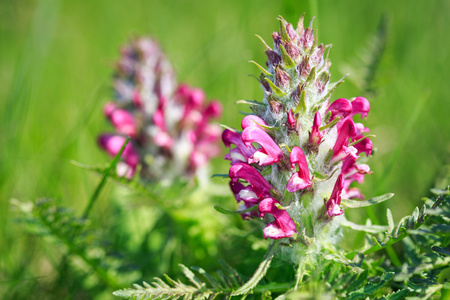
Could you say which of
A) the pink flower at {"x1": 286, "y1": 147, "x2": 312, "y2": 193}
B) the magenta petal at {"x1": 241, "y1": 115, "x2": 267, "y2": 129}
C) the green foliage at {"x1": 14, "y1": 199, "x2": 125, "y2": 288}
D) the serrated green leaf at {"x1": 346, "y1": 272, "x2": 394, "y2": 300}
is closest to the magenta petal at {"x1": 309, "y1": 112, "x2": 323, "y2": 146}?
the pink flower at {"x1": 286, "y1": 147, "x2": 312, "y2": 193}

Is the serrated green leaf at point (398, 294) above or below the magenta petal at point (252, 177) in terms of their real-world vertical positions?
below

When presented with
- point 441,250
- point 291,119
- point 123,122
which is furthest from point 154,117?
point 441,250

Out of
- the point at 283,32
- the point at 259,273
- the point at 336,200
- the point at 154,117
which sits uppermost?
the point at 283,32

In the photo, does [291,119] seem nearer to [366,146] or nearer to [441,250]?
[366,146]

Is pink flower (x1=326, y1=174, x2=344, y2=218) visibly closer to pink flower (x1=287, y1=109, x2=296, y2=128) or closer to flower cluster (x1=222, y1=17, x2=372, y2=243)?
flower cluster (x1=222, y1=17, x2=372, y2=243)

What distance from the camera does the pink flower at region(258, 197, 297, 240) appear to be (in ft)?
5.69

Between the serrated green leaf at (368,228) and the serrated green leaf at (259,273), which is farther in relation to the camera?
the serrated green leaf at (368,228)

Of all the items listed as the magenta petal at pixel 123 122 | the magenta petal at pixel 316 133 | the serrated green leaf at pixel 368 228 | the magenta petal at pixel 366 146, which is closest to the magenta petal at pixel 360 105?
the magenta petal at pixel 366 146

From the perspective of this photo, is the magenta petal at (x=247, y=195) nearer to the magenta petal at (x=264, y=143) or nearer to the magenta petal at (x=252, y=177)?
the magenta petal at (x=252, y=177)

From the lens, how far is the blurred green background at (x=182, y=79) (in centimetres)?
330

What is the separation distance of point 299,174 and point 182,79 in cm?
353

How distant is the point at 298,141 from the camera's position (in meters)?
1.87

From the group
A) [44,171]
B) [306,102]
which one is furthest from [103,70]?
[306,102]

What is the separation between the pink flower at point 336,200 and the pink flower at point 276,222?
17cm
